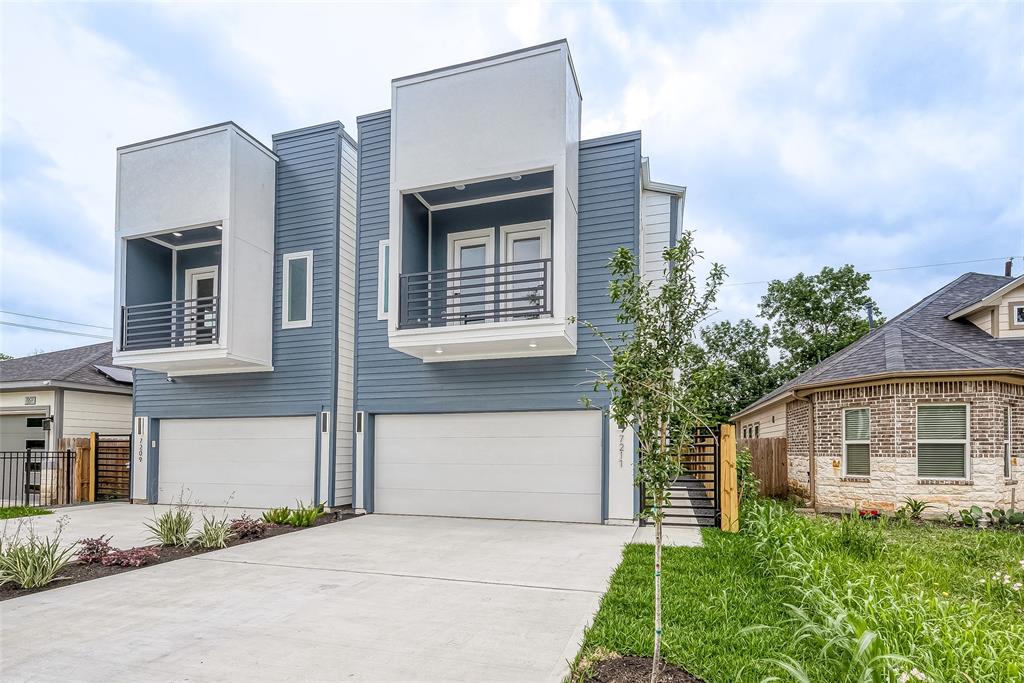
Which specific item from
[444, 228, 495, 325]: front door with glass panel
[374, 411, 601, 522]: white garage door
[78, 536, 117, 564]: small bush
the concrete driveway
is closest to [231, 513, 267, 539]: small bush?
the concrete driveway

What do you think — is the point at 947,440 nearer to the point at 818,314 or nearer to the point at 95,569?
the point at 95,569

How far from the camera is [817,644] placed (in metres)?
3.78

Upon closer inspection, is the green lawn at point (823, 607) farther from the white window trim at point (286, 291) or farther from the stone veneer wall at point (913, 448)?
the white window trim at point (286, 291)

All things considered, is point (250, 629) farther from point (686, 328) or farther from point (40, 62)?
point (40, 62)

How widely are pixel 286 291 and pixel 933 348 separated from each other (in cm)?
1280

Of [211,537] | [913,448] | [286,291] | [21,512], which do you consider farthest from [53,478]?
[913,448]

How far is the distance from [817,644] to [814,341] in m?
25.0

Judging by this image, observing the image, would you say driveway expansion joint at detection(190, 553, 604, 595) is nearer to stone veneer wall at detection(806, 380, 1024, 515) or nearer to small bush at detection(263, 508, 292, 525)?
small bush at detection(263, 508, 292, 525)

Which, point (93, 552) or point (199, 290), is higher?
point (199, 290)

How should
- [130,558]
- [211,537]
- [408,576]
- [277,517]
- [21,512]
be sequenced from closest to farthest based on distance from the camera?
1. [408,576]
2. [130,558]
3. [211,537]
4. [277,517]
5. [21,512]

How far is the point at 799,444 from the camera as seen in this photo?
42.0ft

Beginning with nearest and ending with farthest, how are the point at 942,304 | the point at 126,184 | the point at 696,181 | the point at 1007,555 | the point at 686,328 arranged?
the point at 686,328 → the point at 1007,555 → the point at 126,184 → the point at 942,304 → the point at 696,181

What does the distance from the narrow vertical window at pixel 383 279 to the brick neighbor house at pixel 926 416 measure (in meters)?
8.69

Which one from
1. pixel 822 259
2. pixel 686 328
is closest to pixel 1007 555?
pixel 686 328
